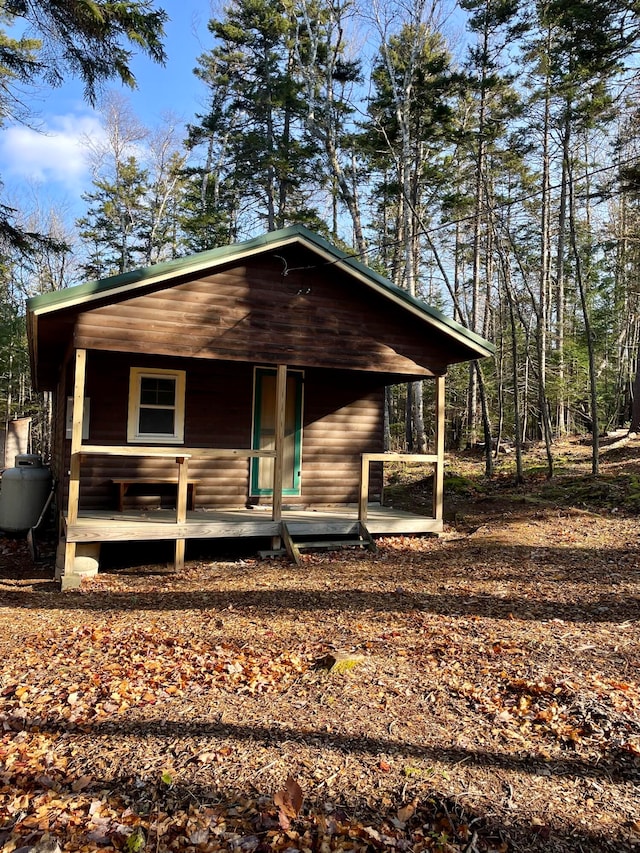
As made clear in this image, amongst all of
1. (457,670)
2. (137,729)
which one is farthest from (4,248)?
(457,670)

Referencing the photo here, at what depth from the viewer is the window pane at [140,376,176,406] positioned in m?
→ 10.0

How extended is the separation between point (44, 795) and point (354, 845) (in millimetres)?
1691

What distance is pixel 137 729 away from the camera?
3703mm

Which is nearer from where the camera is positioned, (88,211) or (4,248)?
(4,248)

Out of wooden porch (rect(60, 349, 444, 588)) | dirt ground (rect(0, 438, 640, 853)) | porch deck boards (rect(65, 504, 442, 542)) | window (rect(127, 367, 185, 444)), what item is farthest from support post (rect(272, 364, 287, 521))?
window (rect(127, 367, 185, 444))

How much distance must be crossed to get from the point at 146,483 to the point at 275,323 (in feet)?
11.7

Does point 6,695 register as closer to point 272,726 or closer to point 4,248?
point 272,726

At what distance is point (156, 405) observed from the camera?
10.1 m

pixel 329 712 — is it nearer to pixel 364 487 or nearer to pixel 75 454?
pixel 75 454

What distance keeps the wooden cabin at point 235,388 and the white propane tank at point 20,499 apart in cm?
137

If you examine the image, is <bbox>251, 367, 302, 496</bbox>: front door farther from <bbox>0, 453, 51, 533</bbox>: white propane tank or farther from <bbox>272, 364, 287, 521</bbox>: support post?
<bbox>0, 453, 51, 533</bbox>: white propane tank

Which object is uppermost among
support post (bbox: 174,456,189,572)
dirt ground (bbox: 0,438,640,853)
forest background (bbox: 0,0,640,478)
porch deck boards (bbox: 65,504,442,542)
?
forest background (bbox: 0,0,640,478)

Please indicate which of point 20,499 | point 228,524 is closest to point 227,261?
point 228,524

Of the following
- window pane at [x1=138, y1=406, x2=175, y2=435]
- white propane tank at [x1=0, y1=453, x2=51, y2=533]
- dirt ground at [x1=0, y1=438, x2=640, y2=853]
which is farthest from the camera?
white propane tank at [x1=0, y1=453, x2=51, y2=533]
